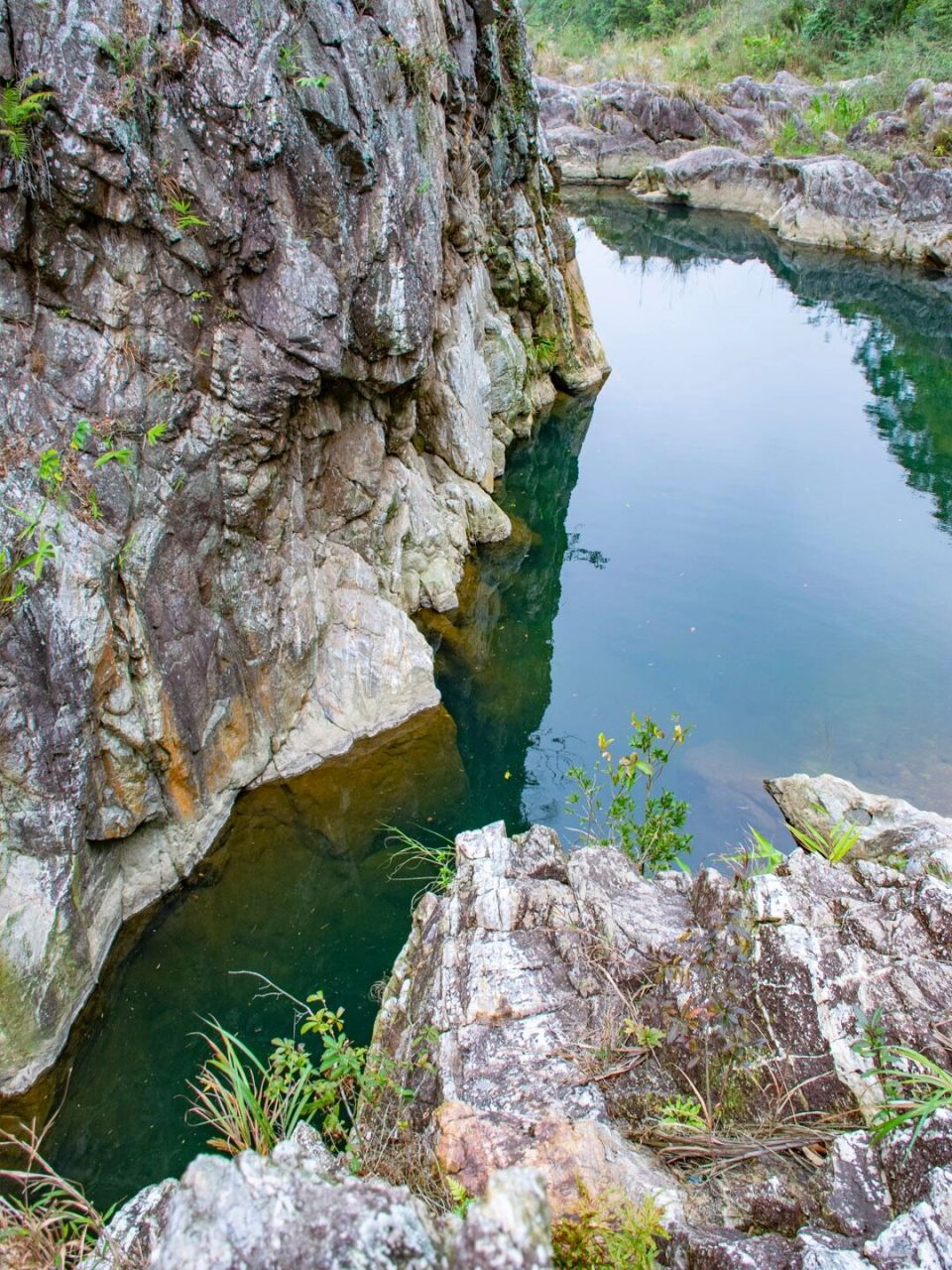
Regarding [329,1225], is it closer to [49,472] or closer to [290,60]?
[49,472]

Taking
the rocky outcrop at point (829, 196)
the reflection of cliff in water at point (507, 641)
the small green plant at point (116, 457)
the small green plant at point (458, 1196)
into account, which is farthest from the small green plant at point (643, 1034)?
the rocky outcrop at point (829, 196)

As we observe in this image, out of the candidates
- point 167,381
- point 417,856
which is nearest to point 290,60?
point 167,381

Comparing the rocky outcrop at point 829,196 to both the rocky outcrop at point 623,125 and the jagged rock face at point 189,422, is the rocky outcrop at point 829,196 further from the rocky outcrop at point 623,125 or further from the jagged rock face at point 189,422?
the jagged rock face at point 189,422

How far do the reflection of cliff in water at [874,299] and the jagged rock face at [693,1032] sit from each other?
1176 centimetres

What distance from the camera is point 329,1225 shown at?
198 centimetres

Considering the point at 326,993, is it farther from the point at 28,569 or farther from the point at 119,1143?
the point at 28,569

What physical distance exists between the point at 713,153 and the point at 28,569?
34032mm

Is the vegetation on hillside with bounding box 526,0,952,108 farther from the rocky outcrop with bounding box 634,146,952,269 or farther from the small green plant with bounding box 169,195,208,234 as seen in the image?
the small green plant with bounding box 169,195,208,234

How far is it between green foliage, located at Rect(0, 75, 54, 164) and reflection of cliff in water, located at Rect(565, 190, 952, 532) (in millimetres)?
13777

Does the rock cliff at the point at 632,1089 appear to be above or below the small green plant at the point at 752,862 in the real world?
below

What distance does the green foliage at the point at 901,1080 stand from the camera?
119 inches

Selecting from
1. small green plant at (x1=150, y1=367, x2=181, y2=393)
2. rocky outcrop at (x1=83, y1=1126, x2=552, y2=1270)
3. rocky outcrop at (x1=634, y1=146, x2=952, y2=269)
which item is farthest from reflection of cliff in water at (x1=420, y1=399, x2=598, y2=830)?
rocky outcrop at (x1=634, y1=146, x2=952, y2=269)

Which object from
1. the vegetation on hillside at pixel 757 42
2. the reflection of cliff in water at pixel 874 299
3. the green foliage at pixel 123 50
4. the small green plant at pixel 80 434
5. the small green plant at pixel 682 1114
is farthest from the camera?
the vegetation on hillside at pixel 757 42

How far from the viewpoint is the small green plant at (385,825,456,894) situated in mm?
7421
